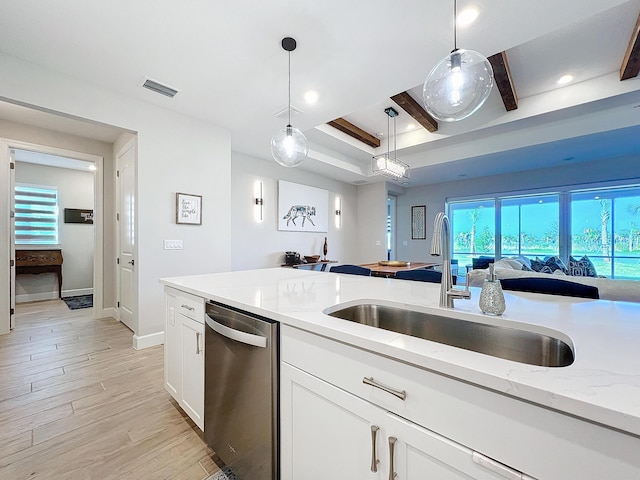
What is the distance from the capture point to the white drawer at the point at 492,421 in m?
0.49

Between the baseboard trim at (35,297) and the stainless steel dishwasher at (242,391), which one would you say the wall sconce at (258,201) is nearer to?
the stainless steel dishwasher at (242,391)

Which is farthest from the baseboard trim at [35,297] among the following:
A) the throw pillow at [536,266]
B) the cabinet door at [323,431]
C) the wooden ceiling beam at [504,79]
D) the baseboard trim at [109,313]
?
the throw pillow at [536,266]

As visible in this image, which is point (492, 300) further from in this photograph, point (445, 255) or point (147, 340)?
point (147, 340)

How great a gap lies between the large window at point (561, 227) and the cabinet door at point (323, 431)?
6.37m

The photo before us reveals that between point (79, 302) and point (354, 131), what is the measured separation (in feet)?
18.5

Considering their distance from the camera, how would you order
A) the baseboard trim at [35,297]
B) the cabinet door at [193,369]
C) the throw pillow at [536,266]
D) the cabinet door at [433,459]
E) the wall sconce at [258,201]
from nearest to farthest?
1. the cabinet door at [433,459]
2. the cabinet door at [193,369]
3. the throw pillow at [536,266]
4. the wall sconce at [258,201]
5. the baseboard trim at [35,297]

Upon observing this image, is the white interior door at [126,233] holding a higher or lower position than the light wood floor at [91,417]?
higher

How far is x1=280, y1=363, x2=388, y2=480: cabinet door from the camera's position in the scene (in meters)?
0.82

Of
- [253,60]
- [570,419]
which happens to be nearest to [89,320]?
[253,60]

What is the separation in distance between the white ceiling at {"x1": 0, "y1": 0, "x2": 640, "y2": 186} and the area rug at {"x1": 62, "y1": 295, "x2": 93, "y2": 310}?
9.26ft

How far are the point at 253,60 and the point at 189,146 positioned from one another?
146cm

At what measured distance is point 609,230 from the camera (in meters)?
5.31

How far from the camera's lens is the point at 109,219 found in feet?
13.5

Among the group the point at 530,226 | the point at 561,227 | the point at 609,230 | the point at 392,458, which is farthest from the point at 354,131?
the point at 609,230
